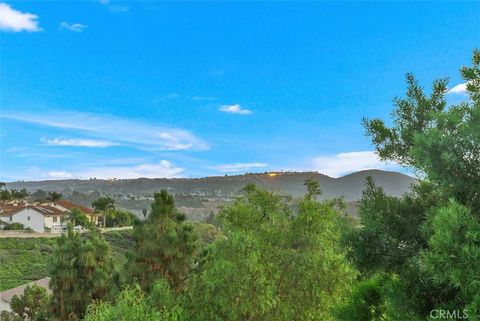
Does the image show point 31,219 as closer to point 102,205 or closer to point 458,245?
point 102,205

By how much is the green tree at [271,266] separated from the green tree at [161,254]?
393 centimetres

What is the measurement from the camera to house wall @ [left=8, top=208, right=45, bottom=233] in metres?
89.1

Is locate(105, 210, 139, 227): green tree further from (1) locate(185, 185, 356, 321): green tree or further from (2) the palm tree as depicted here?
(1) locate(185, 185, 356, 321): green tree

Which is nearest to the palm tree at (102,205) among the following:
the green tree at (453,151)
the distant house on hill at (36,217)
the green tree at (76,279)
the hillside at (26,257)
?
the distant house on hill at (36,217)

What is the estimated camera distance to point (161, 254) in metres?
21.9

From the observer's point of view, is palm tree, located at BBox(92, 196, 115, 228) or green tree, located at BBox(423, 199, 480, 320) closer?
green tree, located at BBox(423, 199, 480, 320)

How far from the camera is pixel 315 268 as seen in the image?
16.3 meters

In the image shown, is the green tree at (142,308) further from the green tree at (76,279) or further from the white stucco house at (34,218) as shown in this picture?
the white stucco house at (34,218)

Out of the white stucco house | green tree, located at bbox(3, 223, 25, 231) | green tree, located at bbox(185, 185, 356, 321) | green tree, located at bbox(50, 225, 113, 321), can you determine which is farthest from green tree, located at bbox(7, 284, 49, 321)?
green tree, located at bbox(3, 223, 25, 231)

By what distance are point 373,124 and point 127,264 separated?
15630mm

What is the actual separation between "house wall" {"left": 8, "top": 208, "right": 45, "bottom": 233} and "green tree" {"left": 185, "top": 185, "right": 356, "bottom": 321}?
260 ft

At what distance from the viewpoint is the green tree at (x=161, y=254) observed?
21.6m

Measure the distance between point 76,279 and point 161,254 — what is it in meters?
5.72

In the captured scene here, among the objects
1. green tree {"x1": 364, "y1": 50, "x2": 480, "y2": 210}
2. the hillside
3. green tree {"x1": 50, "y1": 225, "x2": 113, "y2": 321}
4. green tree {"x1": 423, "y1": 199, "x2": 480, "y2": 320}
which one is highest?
green tree {"x1": 364, "y1": 50, "x2": 480, "y2": 210}
